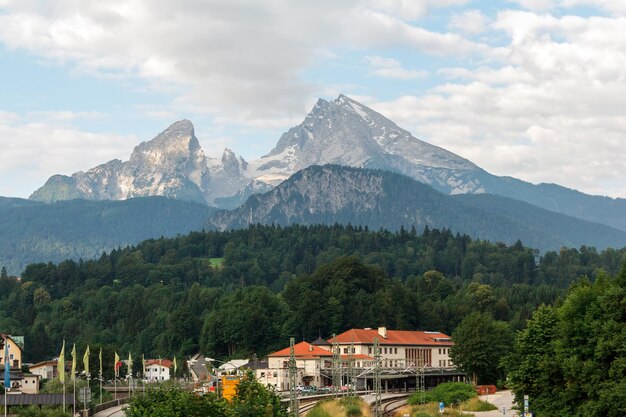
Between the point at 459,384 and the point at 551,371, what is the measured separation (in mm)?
45013

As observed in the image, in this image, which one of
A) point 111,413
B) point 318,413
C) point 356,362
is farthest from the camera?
point 356,362

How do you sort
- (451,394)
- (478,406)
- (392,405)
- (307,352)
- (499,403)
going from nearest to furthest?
1. (478,406)
2. (499,403)
3. (451,394)
4. (392,405)
5. (307,352)

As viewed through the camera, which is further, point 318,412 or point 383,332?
point 383,332

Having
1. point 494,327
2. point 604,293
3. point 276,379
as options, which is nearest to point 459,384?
point 494,327

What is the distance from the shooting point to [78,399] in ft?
459

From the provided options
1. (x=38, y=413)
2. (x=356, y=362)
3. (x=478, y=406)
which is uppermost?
(x=356, y=362)

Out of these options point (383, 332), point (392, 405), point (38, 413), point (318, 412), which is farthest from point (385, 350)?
point (38, 413)

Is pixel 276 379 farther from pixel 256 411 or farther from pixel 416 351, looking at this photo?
pixel 256 411

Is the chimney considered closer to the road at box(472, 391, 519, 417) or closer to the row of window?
the row of window

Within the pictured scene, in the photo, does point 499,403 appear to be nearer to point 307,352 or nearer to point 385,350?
point 307,352

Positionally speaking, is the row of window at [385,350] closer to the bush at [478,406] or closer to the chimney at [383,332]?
the chimney at [383,332]

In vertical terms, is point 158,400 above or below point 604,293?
below

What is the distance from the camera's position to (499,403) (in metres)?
130

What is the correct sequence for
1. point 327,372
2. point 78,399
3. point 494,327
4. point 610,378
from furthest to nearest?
1. point 327,372
2. point 494,327
3. point 78,399
4. point 610,378
